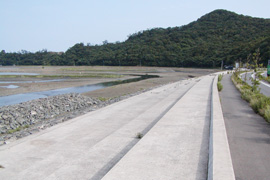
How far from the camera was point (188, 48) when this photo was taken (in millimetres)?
113062

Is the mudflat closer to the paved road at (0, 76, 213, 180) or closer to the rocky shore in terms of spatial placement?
the rocky shore

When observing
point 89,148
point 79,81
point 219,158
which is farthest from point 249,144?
point 79,81

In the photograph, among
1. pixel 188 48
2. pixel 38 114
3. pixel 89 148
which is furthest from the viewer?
pixel 188 48

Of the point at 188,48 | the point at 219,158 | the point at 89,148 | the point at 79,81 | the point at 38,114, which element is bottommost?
the point at 79,81

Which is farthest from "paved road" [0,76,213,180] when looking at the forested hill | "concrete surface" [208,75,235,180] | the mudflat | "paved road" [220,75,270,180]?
the forested hill

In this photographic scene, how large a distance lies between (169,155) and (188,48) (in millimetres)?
111618

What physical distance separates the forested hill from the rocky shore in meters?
59.7

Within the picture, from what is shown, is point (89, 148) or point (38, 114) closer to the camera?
point (89, 148)

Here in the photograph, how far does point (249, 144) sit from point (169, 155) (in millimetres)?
2248

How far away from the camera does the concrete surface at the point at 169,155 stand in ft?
14.9

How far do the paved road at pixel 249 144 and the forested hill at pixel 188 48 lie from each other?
6285cm

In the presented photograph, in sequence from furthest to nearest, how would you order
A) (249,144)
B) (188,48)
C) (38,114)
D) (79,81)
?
(188,48)
(79,81)
(38,114)
(249,144)

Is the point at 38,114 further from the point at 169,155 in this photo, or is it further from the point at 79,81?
the point at 79,81

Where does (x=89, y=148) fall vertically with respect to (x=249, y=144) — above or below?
below
